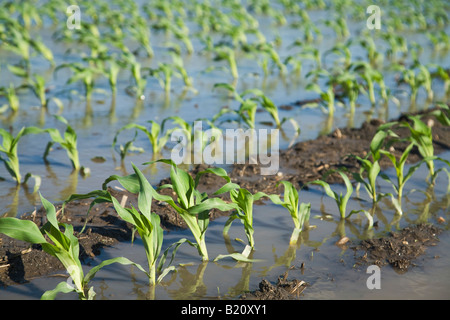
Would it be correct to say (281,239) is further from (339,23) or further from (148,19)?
(148,19)

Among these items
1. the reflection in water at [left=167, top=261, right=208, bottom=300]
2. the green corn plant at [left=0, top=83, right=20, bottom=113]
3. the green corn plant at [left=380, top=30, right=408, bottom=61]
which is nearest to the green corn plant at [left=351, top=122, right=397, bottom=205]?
the reflection in water at [left=167, top=261, right=208, bottom=300]

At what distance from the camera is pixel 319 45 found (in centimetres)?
1338

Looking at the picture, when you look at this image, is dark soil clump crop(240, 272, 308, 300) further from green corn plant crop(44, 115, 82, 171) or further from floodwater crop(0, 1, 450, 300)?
green corn plant crop(44, 115, 82, 171)

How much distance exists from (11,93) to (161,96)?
86.3 inches

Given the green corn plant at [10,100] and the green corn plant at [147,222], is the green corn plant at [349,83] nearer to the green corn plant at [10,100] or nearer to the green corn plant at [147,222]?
the green corn plant at [10,100]

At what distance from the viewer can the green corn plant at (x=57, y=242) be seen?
9.92ft

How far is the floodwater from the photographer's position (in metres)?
3.42

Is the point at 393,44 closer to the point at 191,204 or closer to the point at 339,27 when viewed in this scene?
the point at 339,27

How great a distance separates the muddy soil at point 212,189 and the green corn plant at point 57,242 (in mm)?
380

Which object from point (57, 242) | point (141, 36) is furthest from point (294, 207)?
point (141, 36)

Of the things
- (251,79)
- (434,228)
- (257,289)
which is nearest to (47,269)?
(257,289)

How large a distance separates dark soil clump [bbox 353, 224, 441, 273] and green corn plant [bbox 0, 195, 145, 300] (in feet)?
5.62
